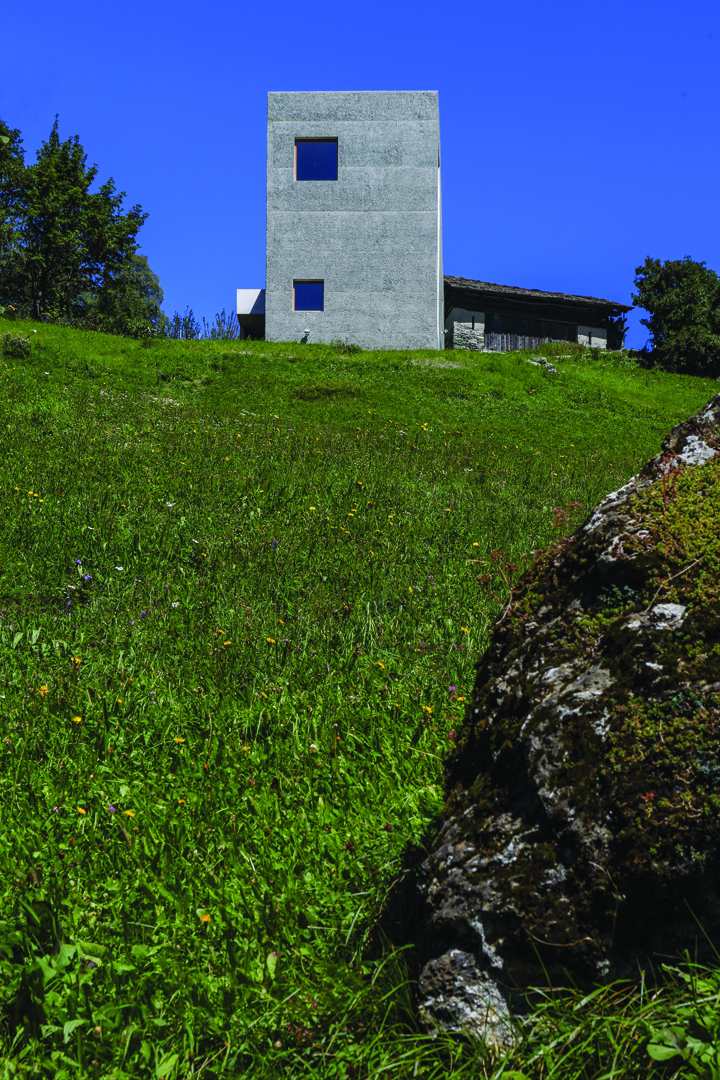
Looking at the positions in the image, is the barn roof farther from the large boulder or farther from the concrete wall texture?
the large boulder

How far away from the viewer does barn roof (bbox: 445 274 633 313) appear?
39.4 meters

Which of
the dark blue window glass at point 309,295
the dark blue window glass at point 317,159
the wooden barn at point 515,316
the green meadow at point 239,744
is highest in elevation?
the dark blue window glass at point 317,159

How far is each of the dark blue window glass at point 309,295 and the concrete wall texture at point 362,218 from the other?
40 centimetres

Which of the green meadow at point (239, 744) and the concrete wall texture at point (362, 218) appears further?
the concrete wall texture at point (362, 218)

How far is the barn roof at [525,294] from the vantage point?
129 ft

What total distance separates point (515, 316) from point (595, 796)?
137ft

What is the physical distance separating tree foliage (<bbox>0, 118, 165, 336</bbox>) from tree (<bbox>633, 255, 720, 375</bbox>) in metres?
25.9

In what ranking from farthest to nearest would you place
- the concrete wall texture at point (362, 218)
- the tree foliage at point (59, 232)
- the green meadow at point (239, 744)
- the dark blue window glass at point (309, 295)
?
the tree foliage at point (59, 232) → the dark blue window glass at point (309, 295) → the concrete wall texture at point (362, 218) → the green meadow at point (239, 744)

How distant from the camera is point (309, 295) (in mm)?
31078

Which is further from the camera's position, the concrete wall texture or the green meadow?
the concrete wall texture

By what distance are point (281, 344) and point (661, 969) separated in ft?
90.6

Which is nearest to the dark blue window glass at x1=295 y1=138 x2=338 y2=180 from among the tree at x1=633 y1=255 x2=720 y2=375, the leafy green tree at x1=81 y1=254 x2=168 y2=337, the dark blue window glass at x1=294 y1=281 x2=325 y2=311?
the dark blue window glass at x1=294 y1=281 x2=325 y2=311

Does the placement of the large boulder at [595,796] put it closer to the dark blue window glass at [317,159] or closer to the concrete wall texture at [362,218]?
the concrete wall texture at [362,218]

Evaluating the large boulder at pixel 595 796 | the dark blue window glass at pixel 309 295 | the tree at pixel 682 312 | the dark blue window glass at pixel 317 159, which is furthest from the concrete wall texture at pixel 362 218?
the large boulder at pixel 595 796
